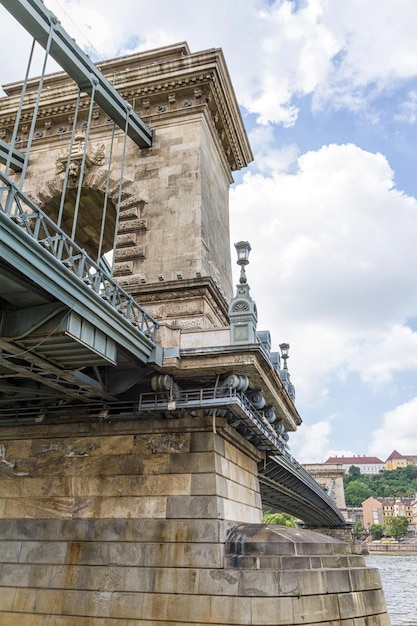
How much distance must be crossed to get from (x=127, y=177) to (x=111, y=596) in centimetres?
1264

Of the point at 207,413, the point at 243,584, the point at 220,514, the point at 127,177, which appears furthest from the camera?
the point at 127,177

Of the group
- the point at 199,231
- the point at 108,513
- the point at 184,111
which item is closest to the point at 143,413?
the point at 108,513

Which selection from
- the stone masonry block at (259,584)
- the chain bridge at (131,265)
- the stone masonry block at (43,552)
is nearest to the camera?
the chain bridge at (131,265)

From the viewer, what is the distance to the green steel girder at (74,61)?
43.3 ft

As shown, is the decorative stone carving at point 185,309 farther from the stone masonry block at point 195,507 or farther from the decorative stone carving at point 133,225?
the stone masonry block at point 195,507

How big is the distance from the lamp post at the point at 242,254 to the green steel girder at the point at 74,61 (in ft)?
19.1

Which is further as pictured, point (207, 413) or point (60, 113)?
point (60, 113)

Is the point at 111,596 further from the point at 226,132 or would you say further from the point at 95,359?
the point at 226,132

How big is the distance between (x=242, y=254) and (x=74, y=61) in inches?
293

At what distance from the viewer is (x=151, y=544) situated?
11.1 m

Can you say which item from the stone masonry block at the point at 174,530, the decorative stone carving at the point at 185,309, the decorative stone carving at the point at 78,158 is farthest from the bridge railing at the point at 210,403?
the decorative stone carving at the point at 78,158

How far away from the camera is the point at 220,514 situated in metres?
11.3

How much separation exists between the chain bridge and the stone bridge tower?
67 mm

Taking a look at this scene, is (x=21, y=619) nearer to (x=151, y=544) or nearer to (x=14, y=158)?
(x=151, y=544)
